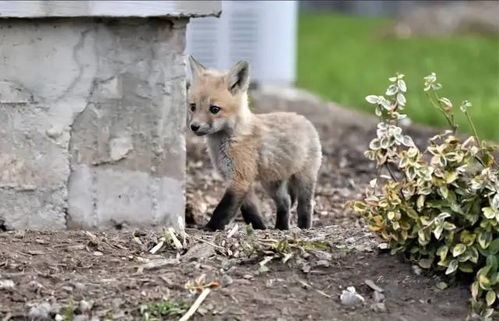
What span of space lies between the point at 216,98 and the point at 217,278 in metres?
2.00

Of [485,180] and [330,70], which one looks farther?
[330,70]

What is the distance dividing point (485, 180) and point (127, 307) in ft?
5.52

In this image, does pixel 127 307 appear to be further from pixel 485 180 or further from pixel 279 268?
pixel 485 180

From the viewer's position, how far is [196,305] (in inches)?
203

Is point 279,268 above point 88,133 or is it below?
below

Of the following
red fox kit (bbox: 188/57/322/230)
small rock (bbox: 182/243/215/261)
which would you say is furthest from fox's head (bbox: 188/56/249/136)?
small rock (bbox: 182/243/215/261)

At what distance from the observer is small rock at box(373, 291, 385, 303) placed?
5.40m

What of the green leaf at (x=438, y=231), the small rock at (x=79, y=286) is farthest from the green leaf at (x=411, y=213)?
the small rock at (x=79, y=286)

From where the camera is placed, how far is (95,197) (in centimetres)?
670

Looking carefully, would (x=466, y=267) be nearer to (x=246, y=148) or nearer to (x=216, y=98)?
(x=246, y=148)

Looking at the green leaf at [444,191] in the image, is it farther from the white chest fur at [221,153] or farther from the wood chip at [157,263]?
the white chest fur at [221,153]

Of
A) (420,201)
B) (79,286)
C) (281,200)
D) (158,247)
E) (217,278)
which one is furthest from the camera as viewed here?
(281,200)

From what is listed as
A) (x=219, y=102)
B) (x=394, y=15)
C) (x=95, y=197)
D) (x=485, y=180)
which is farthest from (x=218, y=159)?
(x=394, y=15)

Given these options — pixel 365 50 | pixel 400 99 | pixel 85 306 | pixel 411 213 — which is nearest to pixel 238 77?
pixel 400 99
